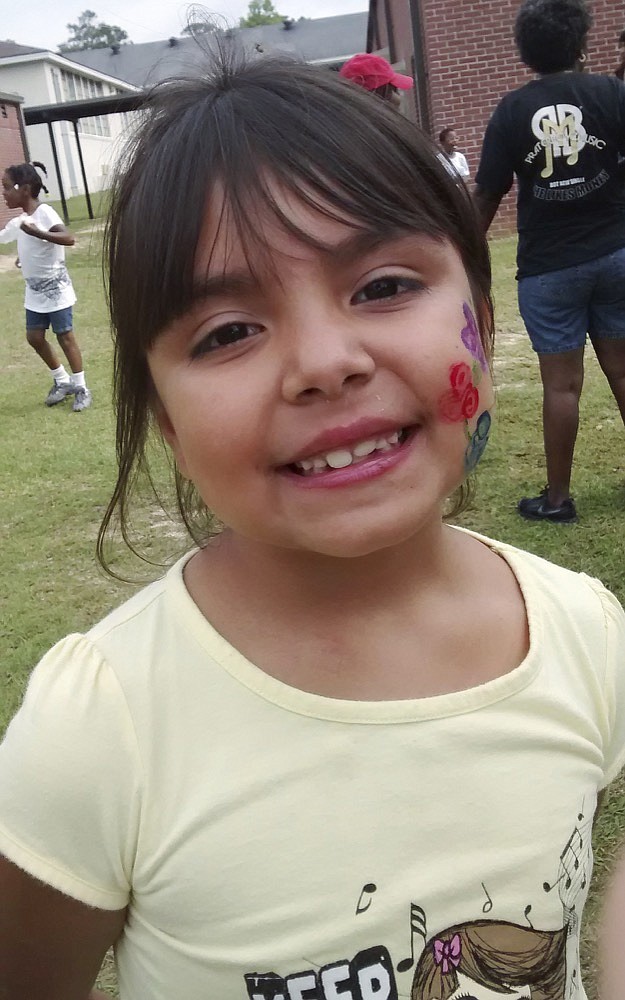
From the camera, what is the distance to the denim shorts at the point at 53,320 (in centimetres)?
707

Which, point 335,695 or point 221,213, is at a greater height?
point 221,213

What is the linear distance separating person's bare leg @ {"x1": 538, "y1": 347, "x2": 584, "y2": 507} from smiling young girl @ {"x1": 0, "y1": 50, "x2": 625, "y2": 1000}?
9.34 ft

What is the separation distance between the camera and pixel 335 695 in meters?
1.02

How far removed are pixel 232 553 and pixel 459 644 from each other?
1.00 ft

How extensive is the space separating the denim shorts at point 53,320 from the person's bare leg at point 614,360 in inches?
180

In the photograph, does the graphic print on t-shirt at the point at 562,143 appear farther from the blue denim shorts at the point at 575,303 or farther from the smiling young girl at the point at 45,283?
the smiling young girl at the point at 45,283

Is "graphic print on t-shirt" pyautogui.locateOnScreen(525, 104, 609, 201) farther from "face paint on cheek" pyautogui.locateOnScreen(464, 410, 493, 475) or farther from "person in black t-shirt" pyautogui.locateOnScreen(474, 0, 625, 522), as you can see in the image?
"face paint on cheek" pyautogui.locateOnScreen(464, 410, 493, 475)

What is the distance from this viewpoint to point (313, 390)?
34.8 inches

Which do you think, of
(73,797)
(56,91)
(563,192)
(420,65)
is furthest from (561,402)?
(56,91)

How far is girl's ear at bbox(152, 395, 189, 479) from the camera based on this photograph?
105 centimetres

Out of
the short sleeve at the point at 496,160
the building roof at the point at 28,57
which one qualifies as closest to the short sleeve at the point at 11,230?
the short sleeve at the point at 496,160

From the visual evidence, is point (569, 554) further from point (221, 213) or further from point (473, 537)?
point (221, 213)

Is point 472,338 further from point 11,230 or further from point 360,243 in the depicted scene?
point 11,230

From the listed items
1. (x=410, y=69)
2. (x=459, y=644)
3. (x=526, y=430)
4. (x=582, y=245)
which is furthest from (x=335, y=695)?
(x=410, y=69)
